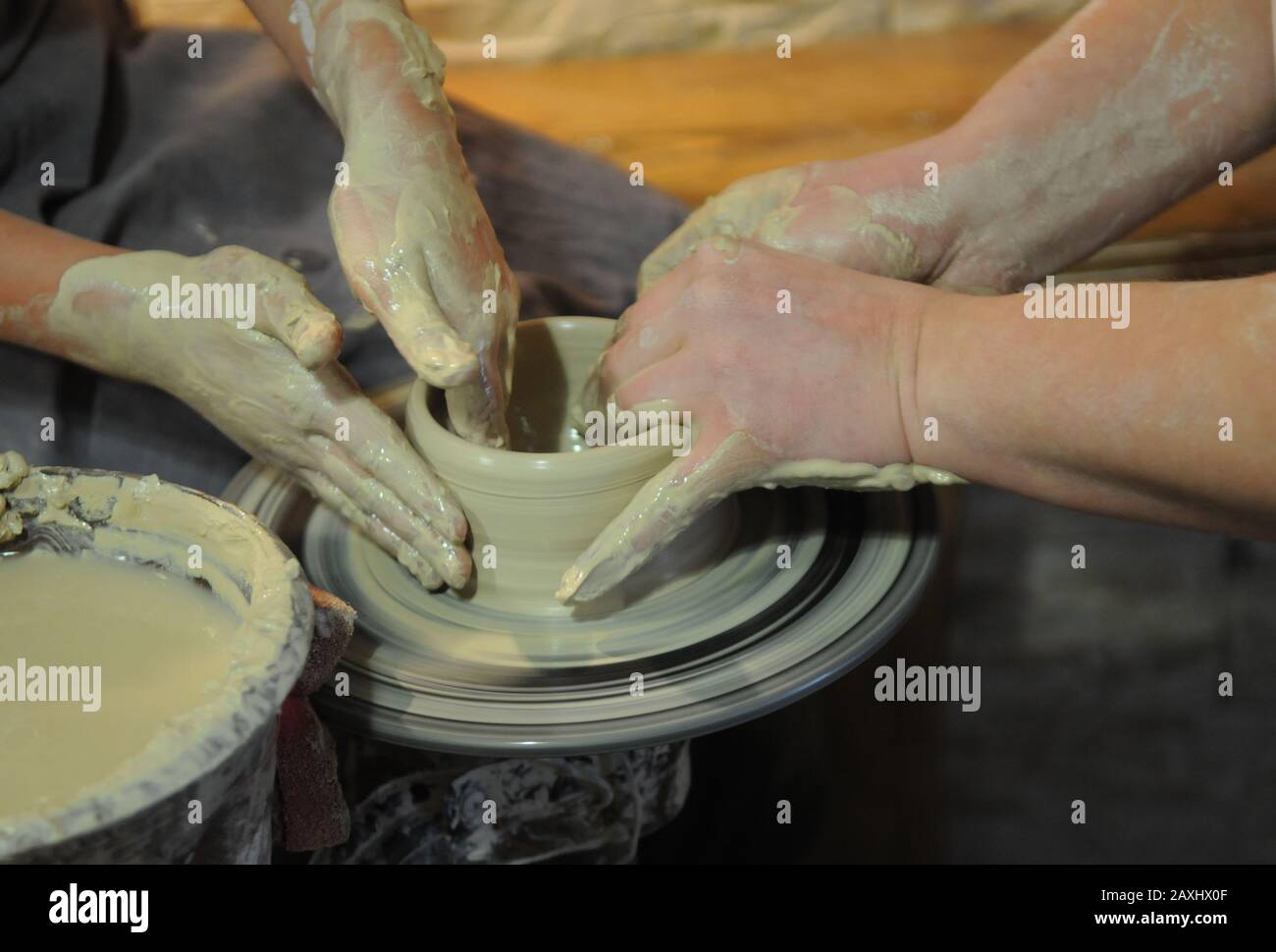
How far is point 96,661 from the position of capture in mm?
814

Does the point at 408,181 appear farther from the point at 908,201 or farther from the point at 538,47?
the point at 538,47

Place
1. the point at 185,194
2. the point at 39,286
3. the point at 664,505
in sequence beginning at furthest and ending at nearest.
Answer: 1. the point at 185,194
2. the point at 39,286
3. the point at 664,505

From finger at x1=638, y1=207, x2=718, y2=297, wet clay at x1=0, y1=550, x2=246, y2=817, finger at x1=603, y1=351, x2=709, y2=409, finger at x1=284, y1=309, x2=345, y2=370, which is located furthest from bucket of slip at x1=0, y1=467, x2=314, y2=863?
finger at x1=638, y1=207, x2=718, y2=297

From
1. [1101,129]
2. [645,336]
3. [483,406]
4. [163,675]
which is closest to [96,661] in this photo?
[163,675]

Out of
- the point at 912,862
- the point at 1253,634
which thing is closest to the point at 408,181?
the point at 912,862

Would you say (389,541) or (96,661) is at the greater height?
(389,541)

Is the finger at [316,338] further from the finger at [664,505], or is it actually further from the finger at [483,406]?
the finger at [664,505]

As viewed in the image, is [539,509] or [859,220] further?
[859,220]

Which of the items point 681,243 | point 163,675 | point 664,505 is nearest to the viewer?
point 163,675

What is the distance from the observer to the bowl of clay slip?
109 cm

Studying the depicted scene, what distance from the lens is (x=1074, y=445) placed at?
98 centimetres

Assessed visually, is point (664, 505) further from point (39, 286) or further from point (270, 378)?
point (39, 286)

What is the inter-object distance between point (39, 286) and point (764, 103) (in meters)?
1.85

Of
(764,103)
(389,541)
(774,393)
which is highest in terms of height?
(764,103)
